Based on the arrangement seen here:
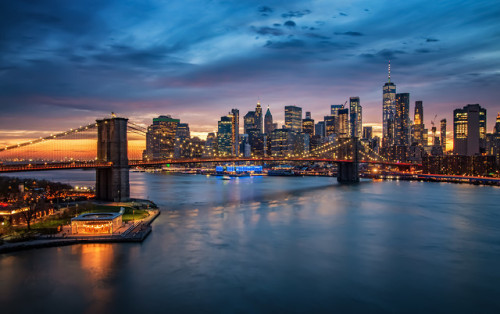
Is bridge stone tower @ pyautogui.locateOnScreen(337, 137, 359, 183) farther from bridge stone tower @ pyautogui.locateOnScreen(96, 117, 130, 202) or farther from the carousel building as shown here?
the carousel building

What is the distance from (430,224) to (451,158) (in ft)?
263

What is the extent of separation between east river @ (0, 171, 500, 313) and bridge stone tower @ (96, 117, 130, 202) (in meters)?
6.15

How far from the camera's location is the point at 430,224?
1164 inches

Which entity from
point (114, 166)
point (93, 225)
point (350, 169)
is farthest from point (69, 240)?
point (350, 169)

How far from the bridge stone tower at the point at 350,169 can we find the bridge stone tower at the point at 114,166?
51.0 meters

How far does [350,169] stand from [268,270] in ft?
203

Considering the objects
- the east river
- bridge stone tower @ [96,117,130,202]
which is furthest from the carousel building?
bridge stone tower @ [96,117,130,202]

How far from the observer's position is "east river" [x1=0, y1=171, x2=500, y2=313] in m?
13.9

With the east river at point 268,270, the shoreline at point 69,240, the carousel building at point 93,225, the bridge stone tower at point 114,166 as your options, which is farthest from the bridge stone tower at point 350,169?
the carousel building at point 93,225

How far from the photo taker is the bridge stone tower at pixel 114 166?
3241 centimetres

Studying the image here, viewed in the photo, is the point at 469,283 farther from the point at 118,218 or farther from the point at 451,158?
the point at 451,158

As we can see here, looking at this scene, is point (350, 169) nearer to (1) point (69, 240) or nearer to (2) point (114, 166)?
(2) point (114, 166)

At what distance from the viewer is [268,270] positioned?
57.9 ft

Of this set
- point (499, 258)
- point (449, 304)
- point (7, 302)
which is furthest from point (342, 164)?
point (7, 302)
